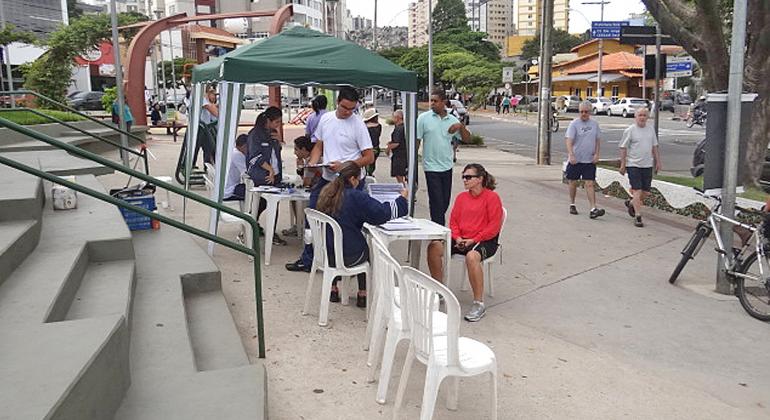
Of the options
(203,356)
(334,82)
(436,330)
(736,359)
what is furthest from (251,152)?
(736,359)

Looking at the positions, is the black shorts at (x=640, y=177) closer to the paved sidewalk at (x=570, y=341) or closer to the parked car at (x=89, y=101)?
the paved sidewalk at (x=570, y=341)

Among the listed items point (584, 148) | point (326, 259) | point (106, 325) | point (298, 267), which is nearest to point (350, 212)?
point (326, 259)

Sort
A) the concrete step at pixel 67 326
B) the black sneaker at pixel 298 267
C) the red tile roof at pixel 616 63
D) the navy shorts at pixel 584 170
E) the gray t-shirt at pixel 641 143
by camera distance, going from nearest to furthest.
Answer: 1. the concrete step at pixel 67 326
2. the black sneaker at pixel 298 267
3. the gray t-shirt at pixel 641 143
4. the navy shorts at pixel 584 170
5. the red tile roof at pixel 616 63

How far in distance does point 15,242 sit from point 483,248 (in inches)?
136

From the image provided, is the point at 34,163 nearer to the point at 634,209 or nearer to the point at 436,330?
the point at 436,330

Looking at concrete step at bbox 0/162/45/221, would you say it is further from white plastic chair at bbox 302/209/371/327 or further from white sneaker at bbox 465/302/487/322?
white sneaker at bbox 465/302/487/322

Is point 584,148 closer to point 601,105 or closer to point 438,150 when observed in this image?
point 438,150

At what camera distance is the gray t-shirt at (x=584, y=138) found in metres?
9.38

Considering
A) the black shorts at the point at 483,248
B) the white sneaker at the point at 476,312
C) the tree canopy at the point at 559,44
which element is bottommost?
the white sneaker at the point at 476,312

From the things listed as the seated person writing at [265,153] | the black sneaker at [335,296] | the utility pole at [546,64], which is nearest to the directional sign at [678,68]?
the utility pole at [546,64]

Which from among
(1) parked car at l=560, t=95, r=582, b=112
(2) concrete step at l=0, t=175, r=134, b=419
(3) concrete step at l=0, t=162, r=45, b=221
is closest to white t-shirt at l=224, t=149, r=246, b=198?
(3) concrete step at l=0, t=162, r=45, b=221

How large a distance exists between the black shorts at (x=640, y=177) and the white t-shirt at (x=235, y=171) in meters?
5.23

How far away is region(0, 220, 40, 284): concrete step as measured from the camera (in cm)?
401

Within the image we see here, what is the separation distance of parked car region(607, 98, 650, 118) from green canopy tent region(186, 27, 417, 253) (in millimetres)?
37240
